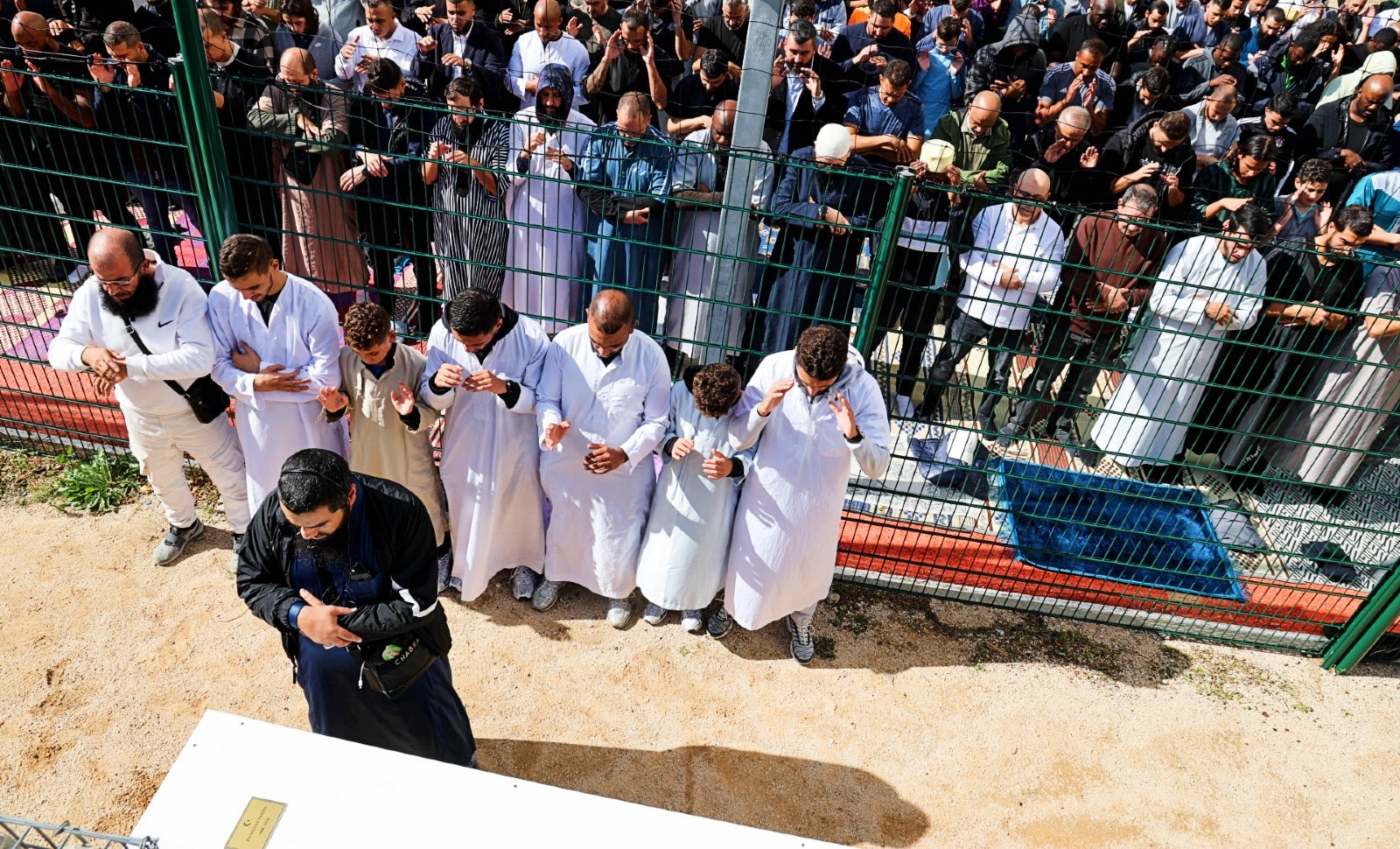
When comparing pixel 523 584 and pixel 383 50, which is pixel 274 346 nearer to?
pixel 523 584

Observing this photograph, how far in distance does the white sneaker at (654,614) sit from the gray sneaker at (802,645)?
2.25 ft

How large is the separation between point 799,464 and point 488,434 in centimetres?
147

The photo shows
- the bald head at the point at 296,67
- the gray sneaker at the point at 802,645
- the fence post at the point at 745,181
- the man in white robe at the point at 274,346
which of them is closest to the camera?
the fence post at the point at 745,181

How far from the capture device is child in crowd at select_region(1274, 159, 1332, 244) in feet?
19.2

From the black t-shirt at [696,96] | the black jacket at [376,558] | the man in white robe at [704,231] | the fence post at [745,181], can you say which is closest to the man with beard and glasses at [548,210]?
the man in white robe at [704,231]

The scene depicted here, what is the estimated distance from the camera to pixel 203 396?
4.36m

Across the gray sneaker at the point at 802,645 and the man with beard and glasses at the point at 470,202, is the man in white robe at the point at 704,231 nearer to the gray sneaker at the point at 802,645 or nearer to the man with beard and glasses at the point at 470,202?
the man with beard and glasses at the point at 470,202

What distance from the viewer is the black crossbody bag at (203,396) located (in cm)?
432

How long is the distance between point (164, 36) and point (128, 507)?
3986 mm

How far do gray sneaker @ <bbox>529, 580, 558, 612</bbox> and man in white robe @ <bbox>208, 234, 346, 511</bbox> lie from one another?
1412 millimetres

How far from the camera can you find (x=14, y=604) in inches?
179

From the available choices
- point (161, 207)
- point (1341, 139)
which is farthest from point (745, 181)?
point (1341, 139)

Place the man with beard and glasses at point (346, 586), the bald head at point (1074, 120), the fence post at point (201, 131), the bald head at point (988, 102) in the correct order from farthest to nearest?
the bald head at point (1074, 120), the bald head at point (988, 102), the fence post at point (201, 131), the man with beard and glasses at point (346, 586)

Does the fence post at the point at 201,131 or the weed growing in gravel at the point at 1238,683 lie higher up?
the fence post at the point at 201,131
